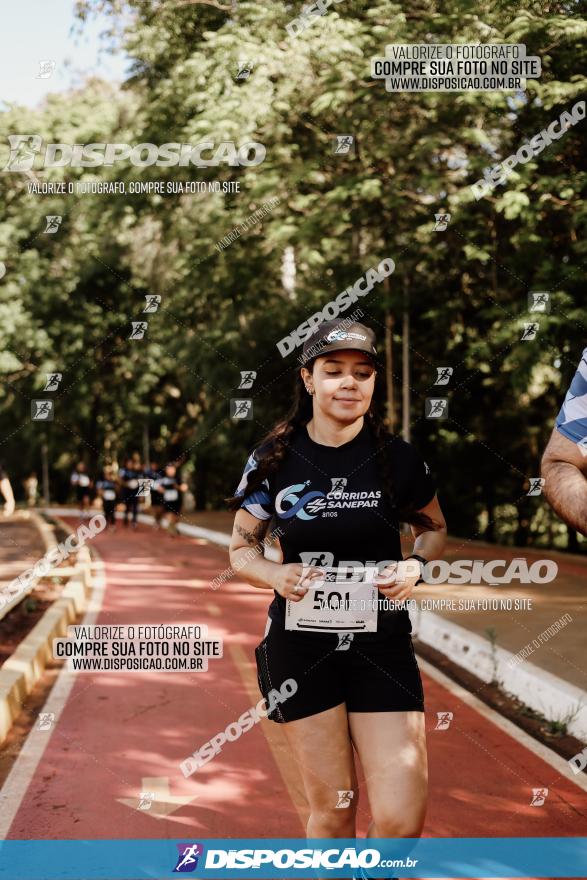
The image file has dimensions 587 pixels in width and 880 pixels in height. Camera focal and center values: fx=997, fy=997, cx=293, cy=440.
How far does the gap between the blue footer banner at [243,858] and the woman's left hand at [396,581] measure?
1.52 meters


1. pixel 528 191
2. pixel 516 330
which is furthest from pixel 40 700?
pixel 528 191

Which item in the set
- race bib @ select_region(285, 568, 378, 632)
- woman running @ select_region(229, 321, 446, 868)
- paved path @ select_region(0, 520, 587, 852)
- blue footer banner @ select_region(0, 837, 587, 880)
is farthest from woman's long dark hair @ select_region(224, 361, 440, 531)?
paved path @ select_region(0, 520, 587, 852)

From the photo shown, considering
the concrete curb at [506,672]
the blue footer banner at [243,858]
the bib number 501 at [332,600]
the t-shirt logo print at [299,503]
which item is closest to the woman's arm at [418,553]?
the bib number 501 at [332,600]

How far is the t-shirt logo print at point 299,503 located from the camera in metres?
3.15

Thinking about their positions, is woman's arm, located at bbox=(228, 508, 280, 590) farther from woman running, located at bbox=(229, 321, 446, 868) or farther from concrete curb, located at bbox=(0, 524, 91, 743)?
concrete curb, located at bbox=(0, 524, 91, 743)

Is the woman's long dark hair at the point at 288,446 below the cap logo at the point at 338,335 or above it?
below

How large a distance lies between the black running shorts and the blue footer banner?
1.27 m

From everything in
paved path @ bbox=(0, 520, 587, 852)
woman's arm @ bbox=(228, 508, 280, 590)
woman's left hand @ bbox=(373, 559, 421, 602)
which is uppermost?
woman's arm @ bbox=(228, 508, 280, 590)

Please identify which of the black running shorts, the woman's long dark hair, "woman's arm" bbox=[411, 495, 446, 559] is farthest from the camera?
"woman's arm" bbox=[411, 495, 446, 559]

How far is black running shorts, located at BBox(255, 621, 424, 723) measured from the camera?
310cm

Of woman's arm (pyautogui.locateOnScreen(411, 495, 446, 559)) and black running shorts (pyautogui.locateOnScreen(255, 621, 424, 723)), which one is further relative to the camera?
woman's arm (pyautogui.locateOnScreen(411, 495, 446, 559))

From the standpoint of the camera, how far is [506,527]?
2302 cm

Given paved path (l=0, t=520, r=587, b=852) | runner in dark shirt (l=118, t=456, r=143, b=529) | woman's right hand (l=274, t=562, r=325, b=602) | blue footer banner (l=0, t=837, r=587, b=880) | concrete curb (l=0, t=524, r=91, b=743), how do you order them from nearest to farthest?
woman's right hand (l=274, t=562, r=325, b=602) → blue footer banner (l=0, t=837, r=587, b=880) → paved path (l=0, t=520, r=587, b=852) → concrete curb (l=0, t=524, r=91, b=743) → runner in dark shirt (l=118, t=456, r=143, b=529)

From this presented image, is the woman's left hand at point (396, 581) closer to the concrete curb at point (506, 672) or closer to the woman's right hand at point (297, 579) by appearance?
the woman's right hand at point (297, 579)
